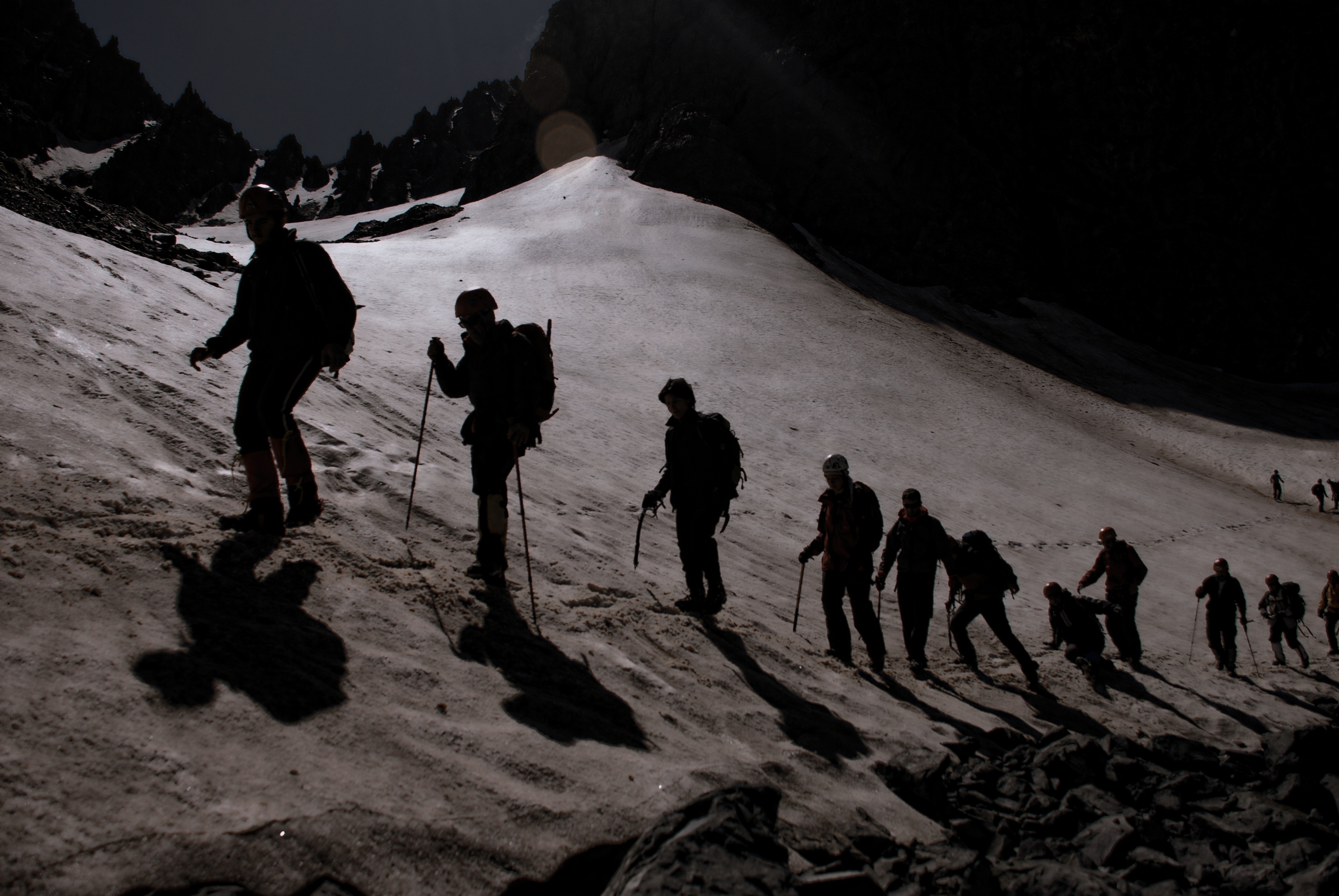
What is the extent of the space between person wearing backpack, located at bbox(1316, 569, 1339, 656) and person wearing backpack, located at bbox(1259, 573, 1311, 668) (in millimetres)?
1333

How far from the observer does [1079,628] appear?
8.93 meters

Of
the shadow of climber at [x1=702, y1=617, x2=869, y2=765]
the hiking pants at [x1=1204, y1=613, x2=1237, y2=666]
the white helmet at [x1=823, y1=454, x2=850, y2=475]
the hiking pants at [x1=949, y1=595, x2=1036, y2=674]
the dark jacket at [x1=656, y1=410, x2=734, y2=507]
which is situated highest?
the white helmet at [x1=823, y1=454, x2=850, y2=475]

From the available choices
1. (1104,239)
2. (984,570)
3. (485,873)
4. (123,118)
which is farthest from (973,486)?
(123,118)

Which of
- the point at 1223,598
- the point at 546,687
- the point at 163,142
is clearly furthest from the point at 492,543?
the point at 163,142

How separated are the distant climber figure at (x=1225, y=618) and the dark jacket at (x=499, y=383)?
10462 millimetres

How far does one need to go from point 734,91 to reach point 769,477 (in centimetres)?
5097

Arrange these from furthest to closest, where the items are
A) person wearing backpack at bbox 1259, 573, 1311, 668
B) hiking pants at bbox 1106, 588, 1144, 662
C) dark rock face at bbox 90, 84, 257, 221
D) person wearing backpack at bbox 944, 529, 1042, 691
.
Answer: dark rock face at bbox 90, 84, 257, 221 → person wearing backpack at bbox 1259, 573, 1311, 668 → hiking pants at bbox 1106, 588, 1144, 662 → person wearing backpack at bbox 944, 529, 1042, 691

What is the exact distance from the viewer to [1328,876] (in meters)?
3.89

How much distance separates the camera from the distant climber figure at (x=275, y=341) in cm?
461

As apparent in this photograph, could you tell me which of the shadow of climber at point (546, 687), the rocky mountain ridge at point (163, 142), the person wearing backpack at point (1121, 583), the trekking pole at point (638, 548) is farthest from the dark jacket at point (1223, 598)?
the rocky mountain ridge at point (163, 142)

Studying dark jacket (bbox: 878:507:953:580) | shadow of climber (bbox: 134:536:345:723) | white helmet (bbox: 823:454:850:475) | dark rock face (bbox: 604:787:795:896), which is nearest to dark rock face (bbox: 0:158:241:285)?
shadow of climber (bbox: 134:536:345:723)

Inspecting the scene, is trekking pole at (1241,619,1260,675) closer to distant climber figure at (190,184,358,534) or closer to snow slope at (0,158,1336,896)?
snow slope at (0,158,1336,896)

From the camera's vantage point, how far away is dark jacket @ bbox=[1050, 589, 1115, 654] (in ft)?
28.9

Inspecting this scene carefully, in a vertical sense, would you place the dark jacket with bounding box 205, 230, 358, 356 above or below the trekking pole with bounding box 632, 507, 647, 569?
above
